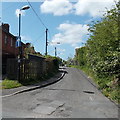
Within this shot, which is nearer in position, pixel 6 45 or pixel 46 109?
pixel 46 109

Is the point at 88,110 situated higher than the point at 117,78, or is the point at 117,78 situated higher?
the point at 117,78

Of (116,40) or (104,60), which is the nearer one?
(116,40)

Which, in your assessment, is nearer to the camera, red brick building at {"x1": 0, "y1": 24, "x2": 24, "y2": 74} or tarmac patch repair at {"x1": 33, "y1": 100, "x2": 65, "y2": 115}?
tarmac patch repair at {"x1": 33, "y1": 100, "x2": 65, "y2": 115}

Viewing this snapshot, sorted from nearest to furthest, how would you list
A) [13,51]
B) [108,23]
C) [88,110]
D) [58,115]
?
[58,115]
[88,110]
[108,23]
[13,51]

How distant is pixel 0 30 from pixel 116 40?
62.9 ft

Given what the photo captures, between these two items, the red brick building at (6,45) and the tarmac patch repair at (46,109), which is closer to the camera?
the tarmac patch repair at (46,109)

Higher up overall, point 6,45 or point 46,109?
point 6,45

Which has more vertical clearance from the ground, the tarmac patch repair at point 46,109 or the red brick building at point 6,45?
the red brick building at point 6,45

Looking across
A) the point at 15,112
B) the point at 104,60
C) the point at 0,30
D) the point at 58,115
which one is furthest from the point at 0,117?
the point at 0,30

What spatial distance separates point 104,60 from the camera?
14039 mm

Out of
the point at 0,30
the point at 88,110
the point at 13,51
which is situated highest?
the point at 0,30

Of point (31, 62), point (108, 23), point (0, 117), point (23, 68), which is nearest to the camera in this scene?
point (0, 117)

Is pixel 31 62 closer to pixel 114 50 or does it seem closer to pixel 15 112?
pixel 114 50

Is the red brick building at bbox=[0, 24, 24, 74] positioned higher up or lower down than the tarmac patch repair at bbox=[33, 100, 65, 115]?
higher up
